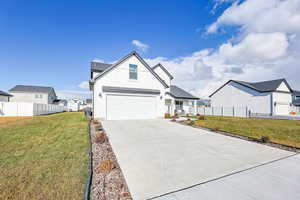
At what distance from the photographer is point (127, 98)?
1267cm

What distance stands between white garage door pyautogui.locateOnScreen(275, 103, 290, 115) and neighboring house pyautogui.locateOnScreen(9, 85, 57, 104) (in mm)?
53889

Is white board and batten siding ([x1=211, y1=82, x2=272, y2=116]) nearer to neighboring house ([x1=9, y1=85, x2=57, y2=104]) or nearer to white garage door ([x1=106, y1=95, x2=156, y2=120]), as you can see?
white garage door ([x1=106, y1=95, x2=156, y2=120])

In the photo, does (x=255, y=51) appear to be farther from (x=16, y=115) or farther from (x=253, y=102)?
(x=16, y=115)

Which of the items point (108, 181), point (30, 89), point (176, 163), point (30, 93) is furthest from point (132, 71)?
point (30, 89)

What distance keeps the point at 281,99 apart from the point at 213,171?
1122 inches

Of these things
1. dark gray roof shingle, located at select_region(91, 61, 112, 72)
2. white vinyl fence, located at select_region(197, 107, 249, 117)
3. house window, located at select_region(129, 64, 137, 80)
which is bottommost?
white vinyl fence, located at select_region(197, 107, 249, 117)

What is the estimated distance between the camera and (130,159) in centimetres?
378

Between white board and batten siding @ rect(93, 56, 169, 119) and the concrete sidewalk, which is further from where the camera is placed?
white board and batten siding @ rect(93, 56, 169, 119)

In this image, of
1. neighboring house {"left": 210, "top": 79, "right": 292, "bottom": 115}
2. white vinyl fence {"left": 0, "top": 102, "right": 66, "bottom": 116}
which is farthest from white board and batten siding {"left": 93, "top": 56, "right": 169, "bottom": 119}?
neighboring house {"left": 210, "top": 79, "right": 292, "bottom": 115}

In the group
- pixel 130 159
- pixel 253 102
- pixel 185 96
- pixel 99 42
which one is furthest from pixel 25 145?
pixel 253 102

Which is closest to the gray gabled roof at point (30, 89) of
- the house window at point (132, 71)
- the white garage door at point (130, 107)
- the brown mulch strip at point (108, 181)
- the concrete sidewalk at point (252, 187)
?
the white garage door at point (130, 107)

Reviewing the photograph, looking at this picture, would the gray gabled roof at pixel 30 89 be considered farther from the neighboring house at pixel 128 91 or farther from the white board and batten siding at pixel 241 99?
the white board and batten siding at pixel 241 99

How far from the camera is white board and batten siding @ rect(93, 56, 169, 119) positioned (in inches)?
463

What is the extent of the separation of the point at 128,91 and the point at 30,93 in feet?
126
